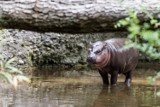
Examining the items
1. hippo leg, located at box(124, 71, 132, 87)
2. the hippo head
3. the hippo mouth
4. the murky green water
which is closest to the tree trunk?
the murky green water

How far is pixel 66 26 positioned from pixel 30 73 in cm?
306

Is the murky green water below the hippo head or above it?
below

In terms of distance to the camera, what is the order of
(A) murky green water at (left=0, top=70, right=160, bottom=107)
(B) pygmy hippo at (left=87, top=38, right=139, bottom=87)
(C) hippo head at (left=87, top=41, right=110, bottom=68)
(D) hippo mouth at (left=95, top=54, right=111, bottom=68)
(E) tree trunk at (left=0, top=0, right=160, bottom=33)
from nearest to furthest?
(E) tree trunk at (left=0, top=0, right=160, bottom=33), (A) murky green water at (left=0, top=70, right=160, bottom=107), (C) hippo head at (left=87, top=41, right=110, bottom=68), (B) pygmy hippo at (left=87, top=38, right=139, bottom=87), (D) hippo mouth at (left=95, top=54, right=111, bottom=68)

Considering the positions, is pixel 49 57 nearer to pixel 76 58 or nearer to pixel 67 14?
pixel 76 58

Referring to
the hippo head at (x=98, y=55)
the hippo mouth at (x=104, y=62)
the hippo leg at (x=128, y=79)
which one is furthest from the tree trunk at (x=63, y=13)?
the hippo leg at (x=128, y=79)

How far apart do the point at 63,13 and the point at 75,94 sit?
4.90 ft

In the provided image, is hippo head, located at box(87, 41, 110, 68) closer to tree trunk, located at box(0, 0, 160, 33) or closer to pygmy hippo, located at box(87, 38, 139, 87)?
pygmy hippo, located at box(87, 38, 139, 87)

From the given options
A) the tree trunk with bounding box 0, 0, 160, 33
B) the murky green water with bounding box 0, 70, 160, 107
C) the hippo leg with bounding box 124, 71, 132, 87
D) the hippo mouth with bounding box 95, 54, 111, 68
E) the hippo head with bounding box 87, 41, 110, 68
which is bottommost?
the hippo leg with bounding box 124, 71, 132, 87

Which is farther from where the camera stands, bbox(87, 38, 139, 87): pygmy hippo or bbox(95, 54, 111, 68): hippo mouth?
bbox(95, 54, 111, 68): hippo mouth

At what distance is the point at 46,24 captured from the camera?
15.9 ft

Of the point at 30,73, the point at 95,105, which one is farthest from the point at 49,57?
the point at 95,105

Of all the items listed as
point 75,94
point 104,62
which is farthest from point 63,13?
point 104,62

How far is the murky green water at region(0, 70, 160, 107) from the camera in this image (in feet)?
17.3

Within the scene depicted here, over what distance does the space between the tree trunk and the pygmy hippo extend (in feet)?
6.04
